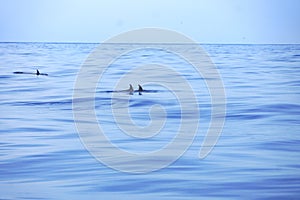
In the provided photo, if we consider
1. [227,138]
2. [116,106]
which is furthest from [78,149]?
[116,106]

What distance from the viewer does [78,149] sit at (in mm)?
9922

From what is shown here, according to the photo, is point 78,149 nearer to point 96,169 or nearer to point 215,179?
point 96,169

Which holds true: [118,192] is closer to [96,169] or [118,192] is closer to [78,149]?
[96,169]

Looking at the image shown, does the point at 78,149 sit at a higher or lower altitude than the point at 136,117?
lower

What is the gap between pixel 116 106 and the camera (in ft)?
55.8

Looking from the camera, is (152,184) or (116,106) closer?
(152,184)

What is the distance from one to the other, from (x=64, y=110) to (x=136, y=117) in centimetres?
242

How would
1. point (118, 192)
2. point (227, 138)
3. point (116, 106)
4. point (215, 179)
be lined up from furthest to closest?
point (116, 106), point (227, 138), point (215, 179), point (118, 192)

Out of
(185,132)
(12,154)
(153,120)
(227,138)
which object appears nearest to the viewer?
(12,154)

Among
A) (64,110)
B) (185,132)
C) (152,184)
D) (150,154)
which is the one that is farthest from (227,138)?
(64,110)

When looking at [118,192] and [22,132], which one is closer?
[118,192]

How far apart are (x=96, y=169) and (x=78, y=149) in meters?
1.62

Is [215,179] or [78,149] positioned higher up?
[78,149]

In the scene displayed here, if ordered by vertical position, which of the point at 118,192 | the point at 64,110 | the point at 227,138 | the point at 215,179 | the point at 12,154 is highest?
the point at 64,110
